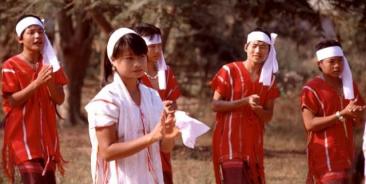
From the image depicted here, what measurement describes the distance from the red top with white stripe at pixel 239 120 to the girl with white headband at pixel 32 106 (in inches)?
52.4

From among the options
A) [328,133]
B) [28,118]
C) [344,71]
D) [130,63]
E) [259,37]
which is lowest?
[328,133]

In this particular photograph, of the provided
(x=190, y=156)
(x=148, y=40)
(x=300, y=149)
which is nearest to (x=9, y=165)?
(x=148, y=40)

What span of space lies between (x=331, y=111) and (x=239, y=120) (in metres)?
0.74

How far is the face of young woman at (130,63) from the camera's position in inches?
182

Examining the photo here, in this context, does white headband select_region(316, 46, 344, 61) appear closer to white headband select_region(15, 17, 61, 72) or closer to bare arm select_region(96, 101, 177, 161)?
white headband select_region(15, 17, 61, 72)

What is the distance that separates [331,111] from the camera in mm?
6957

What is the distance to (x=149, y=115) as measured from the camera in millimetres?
4730

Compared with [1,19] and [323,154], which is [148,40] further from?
[1,19]

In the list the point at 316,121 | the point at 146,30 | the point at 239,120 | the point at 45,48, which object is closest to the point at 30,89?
the point at 45,48

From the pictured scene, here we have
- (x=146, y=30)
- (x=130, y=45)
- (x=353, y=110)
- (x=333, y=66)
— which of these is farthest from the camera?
(x=333, y=66)

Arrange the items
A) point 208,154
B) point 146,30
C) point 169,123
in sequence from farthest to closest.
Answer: point 208,154 → point 146,30 → point 169,123

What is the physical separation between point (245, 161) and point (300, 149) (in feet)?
23.2

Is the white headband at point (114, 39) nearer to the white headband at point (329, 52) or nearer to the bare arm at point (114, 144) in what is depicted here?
the bare arm at point (114, 144)

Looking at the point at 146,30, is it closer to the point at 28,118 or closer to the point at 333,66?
the point at 28,118
